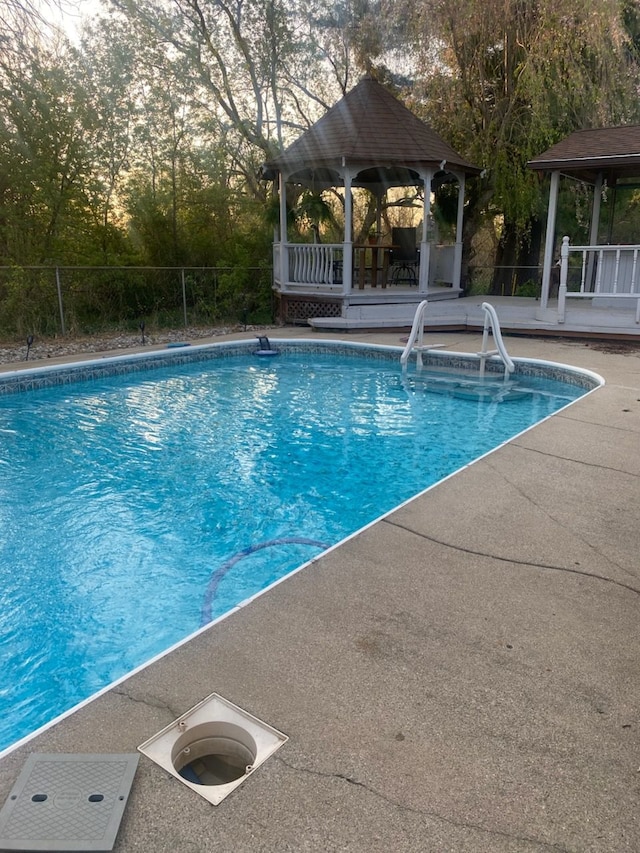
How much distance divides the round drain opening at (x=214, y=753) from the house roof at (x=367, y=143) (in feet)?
38.2

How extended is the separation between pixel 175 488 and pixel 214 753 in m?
3.40

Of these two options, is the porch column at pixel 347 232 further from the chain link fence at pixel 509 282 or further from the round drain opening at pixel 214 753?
the round drain opening at pixel 214 753

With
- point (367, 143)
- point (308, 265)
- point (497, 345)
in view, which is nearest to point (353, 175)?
point (367, 143)

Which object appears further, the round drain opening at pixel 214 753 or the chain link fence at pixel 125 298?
the chain link fence at pixel 125 298

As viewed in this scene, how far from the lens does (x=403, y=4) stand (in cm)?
1352

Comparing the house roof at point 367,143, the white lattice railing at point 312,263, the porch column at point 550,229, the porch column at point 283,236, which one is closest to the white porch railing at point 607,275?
the porch column at point 550,229

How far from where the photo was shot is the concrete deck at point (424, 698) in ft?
5.38

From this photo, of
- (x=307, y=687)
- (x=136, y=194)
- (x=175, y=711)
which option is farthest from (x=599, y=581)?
(x=136, y=194)

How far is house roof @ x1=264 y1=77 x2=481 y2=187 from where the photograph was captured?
477 inches

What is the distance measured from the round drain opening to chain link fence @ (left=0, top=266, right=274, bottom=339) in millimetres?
9996

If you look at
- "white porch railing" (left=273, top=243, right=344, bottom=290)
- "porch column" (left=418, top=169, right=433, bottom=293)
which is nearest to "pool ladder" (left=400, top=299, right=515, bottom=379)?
"porch column" (left=418, top=169, right=433, bottom=293)

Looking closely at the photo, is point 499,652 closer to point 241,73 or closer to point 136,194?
point 136,194

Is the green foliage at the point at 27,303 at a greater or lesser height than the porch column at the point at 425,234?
lesser

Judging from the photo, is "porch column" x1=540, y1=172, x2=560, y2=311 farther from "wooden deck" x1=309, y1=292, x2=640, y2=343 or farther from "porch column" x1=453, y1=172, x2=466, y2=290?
"porch column" x1=453, y1=172, x2=466, y2=290
